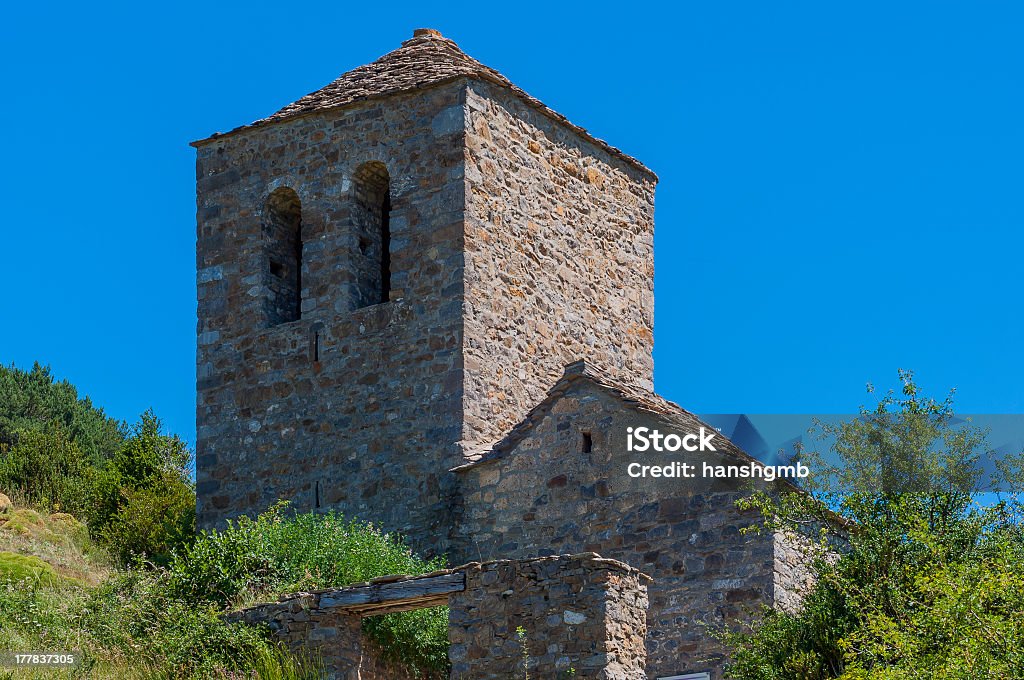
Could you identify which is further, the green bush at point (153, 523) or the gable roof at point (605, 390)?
the green bush at point (153, 523)

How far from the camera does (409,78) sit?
2406cm

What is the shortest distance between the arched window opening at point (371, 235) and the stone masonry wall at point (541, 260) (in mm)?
1497

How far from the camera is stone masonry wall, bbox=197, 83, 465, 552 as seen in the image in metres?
22.6

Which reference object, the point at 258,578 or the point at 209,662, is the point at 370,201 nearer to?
the point at 258,578

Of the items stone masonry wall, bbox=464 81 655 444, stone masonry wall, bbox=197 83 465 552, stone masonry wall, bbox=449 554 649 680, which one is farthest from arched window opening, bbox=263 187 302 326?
stone masonry wall, bbox=449 554 649 680

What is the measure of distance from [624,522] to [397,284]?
481 centimetres

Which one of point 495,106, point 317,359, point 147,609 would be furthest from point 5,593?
point 495,106

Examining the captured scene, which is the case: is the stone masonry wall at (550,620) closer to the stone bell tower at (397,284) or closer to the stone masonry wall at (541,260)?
the stone bell tower at (397,284)

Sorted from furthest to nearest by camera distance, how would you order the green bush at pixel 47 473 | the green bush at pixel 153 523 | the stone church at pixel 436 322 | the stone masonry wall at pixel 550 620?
the green bush at pixel 47 473 < the green bush at pixel 153 523 < the stone church at pixel 436 322 < the stone masonry wall at pixel 550 620

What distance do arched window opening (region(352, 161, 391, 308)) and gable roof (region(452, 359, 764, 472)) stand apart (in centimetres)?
310

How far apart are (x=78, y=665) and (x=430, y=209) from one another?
7.64 m

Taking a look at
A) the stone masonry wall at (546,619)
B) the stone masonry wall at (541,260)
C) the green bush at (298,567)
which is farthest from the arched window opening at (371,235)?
the stone masonry wall at (546,619)

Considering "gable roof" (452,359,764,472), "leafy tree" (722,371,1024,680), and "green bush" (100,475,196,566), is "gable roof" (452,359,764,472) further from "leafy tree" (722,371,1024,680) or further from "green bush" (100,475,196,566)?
"green bush" (100,475,196,566)

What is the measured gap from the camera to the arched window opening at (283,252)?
80.4ft
